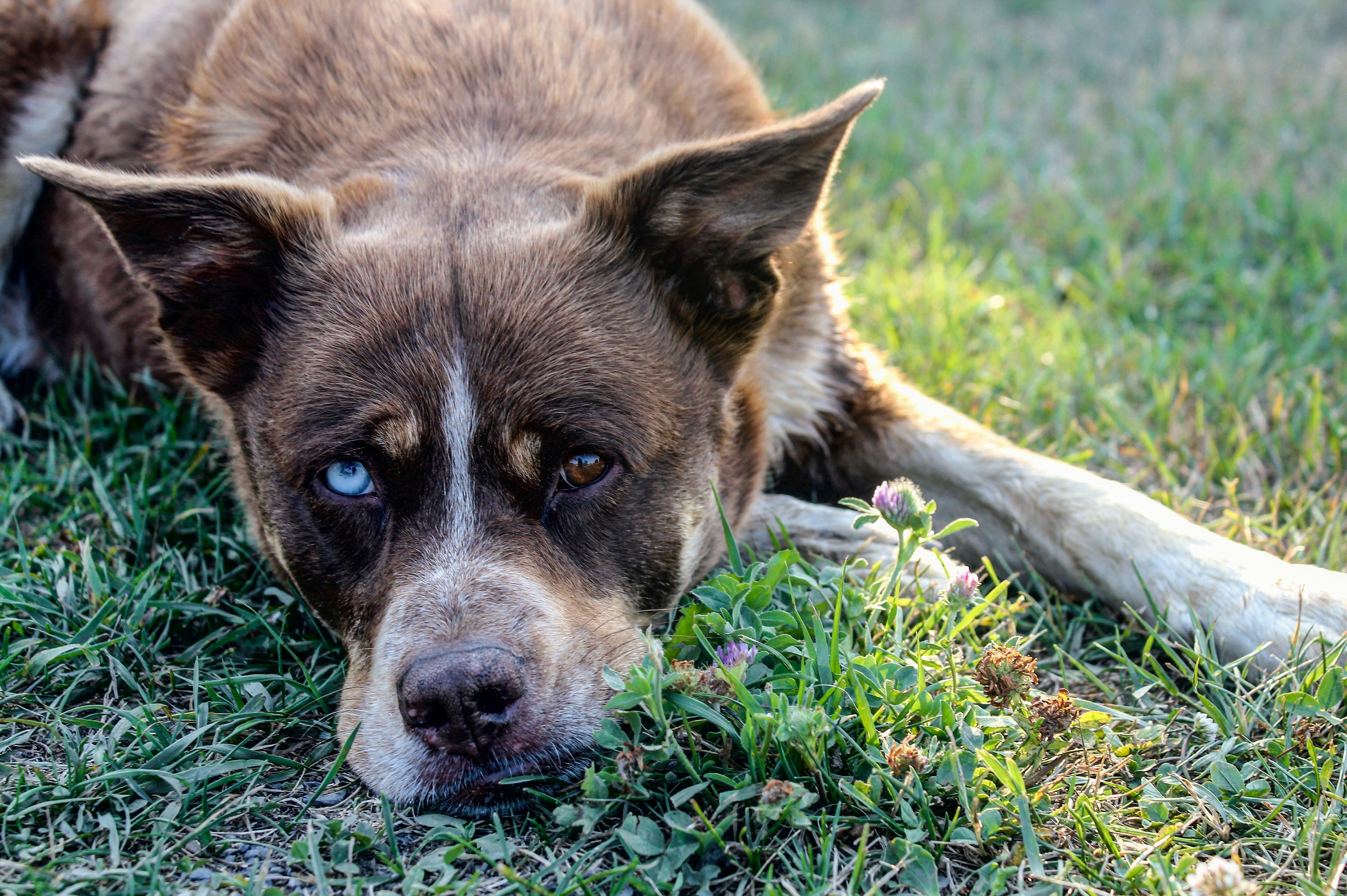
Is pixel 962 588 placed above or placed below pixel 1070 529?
above

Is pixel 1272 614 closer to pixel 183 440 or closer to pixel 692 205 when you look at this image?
pixel 692 205

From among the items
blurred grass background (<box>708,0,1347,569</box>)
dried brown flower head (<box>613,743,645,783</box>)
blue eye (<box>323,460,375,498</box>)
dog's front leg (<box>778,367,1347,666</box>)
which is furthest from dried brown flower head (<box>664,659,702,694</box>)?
blurred grass background (<box>708,0,1347,569</box>)

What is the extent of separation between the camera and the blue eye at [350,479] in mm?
2578

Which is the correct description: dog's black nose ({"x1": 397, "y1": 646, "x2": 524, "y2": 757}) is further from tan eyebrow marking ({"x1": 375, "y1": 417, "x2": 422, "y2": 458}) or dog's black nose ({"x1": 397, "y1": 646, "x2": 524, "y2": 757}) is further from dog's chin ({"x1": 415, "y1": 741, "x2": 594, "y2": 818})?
tan eyebrow marking ({"x1": 375, "y1": 417, "x2": 422, "y2": 458})

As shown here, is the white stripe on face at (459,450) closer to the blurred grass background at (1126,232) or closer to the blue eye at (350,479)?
the blue eye at (350,479)

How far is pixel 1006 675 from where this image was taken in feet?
7.65

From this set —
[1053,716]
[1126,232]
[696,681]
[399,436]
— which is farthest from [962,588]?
[1126,232]

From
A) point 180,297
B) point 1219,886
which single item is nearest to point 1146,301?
point 1219,886

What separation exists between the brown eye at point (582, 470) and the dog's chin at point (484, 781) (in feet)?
1.92

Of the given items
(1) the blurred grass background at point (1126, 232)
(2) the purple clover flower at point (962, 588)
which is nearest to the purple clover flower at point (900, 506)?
(2) the purple clover flower at point (962, 588)

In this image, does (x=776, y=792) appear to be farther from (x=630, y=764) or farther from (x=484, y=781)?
(x=484, y=781)

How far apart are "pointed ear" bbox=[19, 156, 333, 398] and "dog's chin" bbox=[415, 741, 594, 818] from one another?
112 centimetres

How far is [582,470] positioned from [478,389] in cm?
29

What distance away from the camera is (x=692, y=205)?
266 cm
